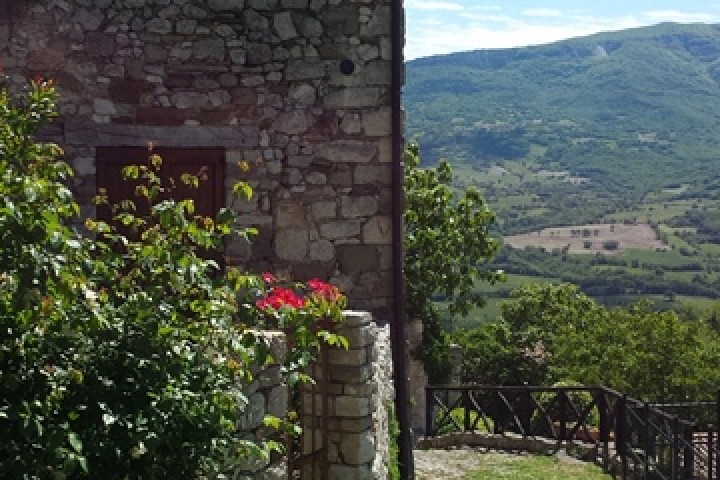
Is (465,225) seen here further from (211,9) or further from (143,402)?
(143,402)

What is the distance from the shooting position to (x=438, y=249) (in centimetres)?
2025

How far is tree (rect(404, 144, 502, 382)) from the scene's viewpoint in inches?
766

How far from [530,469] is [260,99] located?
6.24 m

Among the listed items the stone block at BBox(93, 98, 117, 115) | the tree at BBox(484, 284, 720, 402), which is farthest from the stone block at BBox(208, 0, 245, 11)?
the tree at BBox(484, 284, 720, 402)

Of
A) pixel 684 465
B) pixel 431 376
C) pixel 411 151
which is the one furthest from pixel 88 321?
pixel 411 151

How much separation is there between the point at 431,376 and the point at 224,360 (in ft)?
49.8

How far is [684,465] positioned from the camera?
935 centimetres

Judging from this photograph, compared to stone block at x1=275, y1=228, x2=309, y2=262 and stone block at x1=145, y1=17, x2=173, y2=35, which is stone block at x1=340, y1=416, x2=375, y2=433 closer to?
stone block at x1=275, y1=228, x2=309, y2=262

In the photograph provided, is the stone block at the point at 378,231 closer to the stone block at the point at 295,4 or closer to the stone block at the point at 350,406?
the stone block at the point at 295,4

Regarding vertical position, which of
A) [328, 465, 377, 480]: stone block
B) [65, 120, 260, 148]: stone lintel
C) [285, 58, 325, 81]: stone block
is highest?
[285, 58, 325, 81]: stone block

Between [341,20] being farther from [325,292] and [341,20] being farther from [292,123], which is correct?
[325,292]

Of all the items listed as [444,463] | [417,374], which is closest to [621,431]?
[444,463]

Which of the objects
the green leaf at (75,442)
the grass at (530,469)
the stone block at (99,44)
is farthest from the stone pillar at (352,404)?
the grass at (530,469)

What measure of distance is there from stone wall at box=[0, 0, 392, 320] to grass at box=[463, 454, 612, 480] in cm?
389
